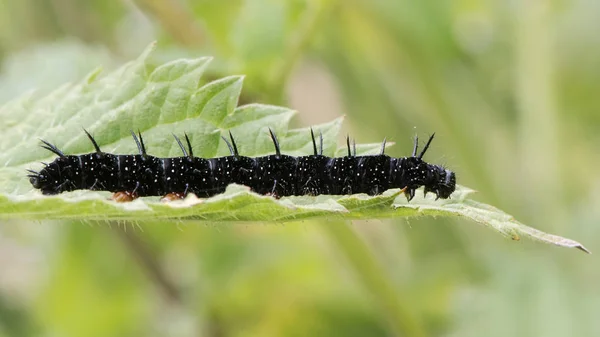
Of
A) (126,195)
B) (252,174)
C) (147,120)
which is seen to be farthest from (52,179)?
(252,174)

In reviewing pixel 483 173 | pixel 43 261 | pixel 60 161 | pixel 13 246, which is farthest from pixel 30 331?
pixel 483 173

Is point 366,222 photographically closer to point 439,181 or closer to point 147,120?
point 439,181

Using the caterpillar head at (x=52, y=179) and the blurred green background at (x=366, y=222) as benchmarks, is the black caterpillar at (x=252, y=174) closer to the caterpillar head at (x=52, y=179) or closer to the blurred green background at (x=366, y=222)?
the caterpillar head at (x=52, y=179)

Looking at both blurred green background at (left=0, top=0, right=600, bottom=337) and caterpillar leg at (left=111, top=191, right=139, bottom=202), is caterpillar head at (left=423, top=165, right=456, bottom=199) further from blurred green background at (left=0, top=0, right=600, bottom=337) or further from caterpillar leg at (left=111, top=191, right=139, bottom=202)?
caterpillar leg at (left=111, top=191, right=139, bottom=202)

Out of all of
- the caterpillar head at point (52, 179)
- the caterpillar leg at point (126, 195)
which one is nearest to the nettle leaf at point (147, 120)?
the caterpillar head at point (52, 179)

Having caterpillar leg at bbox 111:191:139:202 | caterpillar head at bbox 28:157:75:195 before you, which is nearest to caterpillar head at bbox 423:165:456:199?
caterpillar leg at bbox 111:191:139:202
